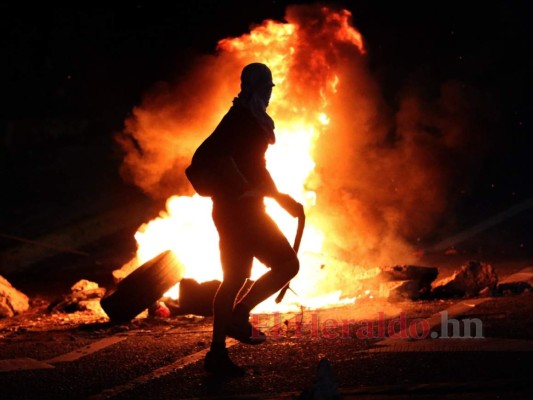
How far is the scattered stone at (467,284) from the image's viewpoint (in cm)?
729

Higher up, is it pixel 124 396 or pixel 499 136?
pixel 499 136

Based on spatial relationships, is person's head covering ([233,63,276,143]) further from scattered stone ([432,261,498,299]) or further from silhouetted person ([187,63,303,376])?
scattered stone ([432,261,498,299])

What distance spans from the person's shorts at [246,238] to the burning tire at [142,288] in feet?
8.17

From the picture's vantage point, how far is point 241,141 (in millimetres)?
4801

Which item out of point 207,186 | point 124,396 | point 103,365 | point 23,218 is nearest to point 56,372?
point 103,365

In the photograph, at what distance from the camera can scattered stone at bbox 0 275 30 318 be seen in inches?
311

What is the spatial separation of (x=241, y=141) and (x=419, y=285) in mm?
3351

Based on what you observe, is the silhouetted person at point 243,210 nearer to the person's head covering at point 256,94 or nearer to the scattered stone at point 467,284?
the person's head covering at point 256,94

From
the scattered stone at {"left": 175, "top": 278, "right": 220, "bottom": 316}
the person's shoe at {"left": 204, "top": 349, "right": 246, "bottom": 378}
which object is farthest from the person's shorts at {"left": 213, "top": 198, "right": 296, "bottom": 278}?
the scattered stone at {"left": 175, "top": 278, "right": 220, "bottom": 316}

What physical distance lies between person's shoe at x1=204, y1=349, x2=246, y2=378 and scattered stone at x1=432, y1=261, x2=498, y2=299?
10.3 feet

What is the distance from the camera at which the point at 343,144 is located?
1177 cm

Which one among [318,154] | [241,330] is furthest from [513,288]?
[318,154]

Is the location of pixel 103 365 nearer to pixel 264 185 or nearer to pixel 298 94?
pixel 264 185

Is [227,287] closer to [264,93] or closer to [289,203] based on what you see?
[289,203]
